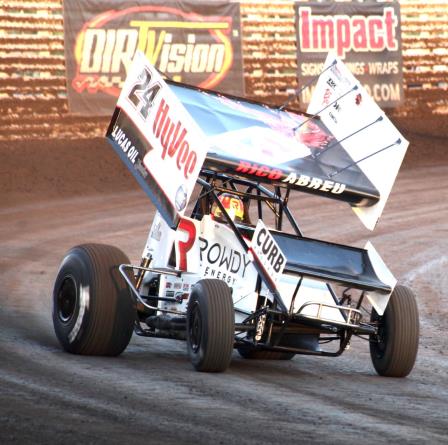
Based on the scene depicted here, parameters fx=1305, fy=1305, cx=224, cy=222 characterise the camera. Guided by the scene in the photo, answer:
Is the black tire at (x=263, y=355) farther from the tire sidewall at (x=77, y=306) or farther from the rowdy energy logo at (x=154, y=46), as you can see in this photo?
the rowdy energy logo at (x=154, y=46)

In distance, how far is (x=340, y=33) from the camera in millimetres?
27422

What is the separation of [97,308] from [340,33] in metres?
18.2

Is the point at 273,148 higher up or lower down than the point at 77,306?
higher up

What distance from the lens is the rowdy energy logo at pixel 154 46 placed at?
79.9 ft

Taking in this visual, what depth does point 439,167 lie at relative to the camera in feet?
88.7

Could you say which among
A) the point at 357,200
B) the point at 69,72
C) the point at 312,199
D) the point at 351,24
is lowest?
the point at 357,200

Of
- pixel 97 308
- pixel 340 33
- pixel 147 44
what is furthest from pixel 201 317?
pixel 340 33

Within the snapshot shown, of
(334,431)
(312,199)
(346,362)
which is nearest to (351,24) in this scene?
(312,199)

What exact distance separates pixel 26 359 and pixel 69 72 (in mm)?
15074

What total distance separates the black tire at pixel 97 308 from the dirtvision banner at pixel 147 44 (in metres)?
14.1

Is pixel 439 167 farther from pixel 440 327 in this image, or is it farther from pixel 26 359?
pixel 26 359

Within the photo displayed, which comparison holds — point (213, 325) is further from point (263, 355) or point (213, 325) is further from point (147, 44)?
point (147, 44)

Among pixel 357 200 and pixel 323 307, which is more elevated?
pixel 357 200

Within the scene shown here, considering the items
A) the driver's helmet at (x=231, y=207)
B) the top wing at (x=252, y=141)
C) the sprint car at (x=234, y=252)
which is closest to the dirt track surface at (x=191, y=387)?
the sprint car at (x=234, y=252)
